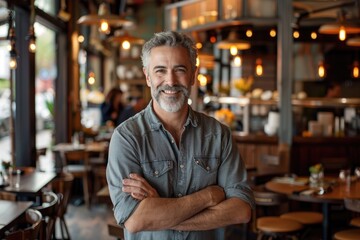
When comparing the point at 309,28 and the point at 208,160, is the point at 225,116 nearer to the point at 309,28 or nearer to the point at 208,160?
the point at 309,28

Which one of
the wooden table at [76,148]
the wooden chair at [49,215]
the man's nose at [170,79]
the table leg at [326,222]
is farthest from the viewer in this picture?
the wooden table at [76,148]

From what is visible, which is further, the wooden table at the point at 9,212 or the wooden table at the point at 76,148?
the wooden table at the point at 76,148

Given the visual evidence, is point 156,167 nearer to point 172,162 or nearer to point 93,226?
point 172,162

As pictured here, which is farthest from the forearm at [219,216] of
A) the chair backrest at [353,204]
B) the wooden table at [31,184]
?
the wooden table at [31,184]

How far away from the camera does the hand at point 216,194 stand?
244cm

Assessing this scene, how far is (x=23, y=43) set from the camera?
306 inches

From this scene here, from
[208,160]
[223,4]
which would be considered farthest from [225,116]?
[208,160]

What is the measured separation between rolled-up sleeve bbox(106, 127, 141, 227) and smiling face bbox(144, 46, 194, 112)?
0.75 feet

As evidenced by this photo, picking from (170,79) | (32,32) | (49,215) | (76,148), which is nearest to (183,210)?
(170,79)

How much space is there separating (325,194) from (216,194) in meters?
3.00

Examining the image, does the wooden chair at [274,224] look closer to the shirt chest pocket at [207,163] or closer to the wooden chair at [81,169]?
the shirt chest pocket at [207,163]

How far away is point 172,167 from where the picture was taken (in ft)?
8.14

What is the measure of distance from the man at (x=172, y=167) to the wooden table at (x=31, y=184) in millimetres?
3116

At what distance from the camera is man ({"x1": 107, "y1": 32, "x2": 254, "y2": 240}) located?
7.79 feet
